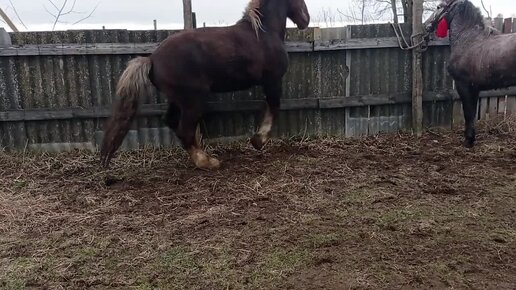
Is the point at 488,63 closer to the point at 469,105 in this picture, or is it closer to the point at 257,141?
the point at 469,105

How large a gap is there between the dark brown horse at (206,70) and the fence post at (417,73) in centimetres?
159

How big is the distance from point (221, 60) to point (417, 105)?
293 centimetres

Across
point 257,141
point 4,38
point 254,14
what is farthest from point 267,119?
point 4,38

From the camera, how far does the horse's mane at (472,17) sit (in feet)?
17.4

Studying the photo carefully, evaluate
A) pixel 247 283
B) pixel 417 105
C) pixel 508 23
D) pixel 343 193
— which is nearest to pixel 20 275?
pixel 247 283

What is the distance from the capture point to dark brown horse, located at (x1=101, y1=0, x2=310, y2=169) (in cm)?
425

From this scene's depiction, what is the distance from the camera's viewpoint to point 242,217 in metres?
3.43

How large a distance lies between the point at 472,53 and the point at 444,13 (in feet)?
2.26

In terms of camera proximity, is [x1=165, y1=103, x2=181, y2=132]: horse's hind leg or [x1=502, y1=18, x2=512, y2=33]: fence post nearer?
[x1=165, y1=103, x2=181, y2=132]: horse's hind leg

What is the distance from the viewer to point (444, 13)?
18.0 feet

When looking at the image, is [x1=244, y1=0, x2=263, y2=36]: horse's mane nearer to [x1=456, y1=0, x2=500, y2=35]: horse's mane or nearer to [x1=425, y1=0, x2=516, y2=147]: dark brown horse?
[x1=425, y1=0, x2=516, y2=147]: dark brown horse

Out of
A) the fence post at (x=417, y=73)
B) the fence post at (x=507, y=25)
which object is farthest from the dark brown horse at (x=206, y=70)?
the fence post at (x=507, y=25)

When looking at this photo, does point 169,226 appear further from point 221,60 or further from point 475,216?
point 475,216

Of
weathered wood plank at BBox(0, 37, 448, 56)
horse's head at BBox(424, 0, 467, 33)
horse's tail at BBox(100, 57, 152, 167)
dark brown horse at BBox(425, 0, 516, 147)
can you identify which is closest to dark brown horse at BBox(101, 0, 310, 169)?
horse's tail at BBox(100, 57, 152, 167)
